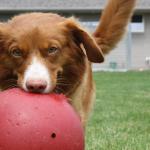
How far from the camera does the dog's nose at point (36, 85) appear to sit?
14.2 feet

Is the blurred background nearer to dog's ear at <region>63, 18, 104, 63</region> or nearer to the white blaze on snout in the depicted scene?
dog's ear at <region>63, 18, 104, 63</region>

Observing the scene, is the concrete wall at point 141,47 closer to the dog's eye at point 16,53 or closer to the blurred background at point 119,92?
the blurred background at point 119,92

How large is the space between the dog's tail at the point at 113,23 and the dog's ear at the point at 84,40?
35.1 inches

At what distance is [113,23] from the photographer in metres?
6.12

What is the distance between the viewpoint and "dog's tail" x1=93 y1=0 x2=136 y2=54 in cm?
604

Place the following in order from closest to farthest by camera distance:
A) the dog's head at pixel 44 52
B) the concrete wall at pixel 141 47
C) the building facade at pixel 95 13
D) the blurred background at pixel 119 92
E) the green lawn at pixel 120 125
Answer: the dog's head at pixel 44 52, the green lawn at pixel 120 125, the blurred background at pixel 119 92, the building facade at pixel 95 13, the concrete wall at pixel 141 47

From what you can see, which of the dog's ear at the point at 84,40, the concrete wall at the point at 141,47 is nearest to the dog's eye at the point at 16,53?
the dog's ear at the point at 84,40

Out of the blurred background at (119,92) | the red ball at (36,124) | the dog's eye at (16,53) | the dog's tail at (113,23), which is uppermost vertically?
the dog's eye at (16,53)

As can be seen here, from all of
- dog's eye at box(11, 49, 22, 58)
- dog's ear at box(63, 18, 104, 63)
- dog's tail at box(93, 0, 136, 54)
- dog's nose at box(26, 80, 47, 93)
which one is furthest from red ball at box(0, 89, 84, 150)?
dog's tail at box(93, 0, 136, 54)

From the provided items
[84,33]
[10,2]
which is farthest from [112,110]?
[10,2]

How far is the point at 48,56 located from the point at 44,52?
0.15ft

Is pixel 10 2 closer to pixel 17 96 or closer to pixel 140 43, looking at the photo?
pixel 140 43

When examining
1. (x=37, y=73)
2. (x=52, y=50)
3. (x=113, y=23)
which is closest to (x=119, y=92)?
(x=113, y=23)

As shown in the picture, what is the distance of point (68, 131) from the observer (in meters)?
4.41
